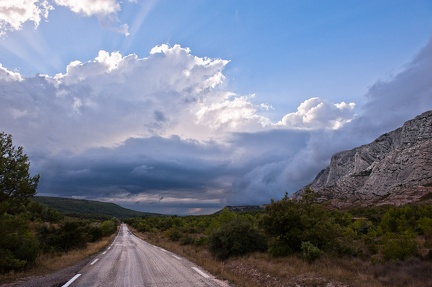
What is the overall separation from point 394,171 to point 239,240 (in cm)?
10205

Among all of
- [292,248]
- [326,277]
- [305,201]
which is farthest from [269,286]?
[305,201]

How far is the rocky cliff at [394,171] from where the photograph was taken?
8912 centimetres

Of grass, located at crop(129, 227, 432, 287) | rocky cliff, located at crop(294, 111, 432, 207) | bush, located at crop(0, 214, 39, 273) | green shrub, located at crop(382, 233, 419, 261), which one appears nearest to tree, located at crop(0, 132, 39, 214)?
bush, located at crop(0, 214, 39, 273)

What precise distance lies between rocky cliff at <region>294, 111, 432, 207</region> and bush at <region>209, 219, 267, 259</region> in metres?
62.7

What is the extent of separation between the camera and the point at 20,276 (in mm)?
13211

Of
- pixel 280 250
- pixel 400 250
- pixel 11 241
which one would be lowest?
pixel 400 250

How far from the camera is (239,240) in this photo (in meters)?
→ 18.9

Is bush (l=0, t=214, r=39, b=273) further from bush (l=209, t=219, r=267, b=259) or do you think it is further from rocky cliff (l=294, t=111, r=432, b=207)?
rocky cliff (l=294, t=111, r=432, b=207)

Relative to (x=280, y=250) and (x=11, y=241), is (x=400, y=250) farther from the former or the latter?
(x=11, y=241)

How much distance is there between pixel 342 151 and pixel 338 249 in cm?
15580

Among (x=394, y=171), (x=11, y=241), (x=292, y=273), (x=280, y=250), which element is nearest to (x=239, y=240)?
(x=280, y=250)

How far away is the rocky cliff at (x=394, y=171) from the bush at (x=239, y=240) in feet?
206

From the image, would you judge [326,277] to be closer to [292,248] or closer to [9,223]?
[292,248]

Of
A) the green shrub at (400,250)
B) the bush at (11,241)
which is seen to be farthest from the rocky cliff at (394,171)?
the bush at (11,241)
